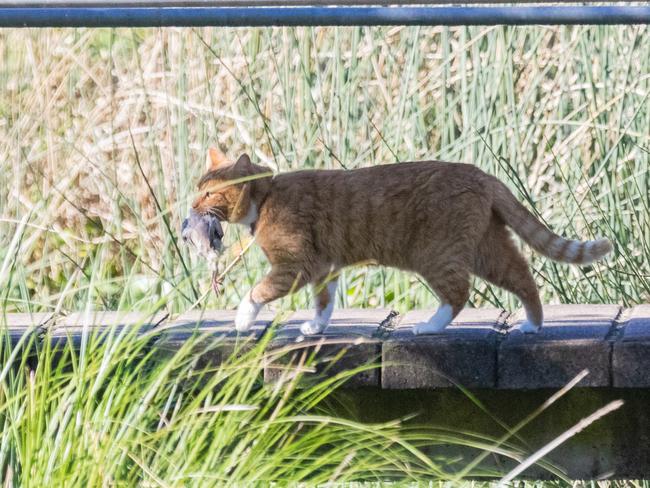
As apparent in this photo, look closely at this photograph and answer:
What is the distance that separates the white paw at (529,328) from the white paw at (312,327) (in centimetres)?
48

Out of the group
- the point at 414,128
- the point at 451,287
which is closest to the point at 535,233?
the point at 451,287

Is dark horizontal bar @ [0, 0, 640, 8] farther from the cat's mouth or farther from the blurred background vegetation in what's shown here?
the blurred background vegetation

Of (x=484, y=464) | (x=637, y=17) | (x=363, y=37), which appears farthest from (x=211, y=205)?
(x=363, y=37)

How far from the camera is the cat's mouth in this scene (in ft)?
9.46

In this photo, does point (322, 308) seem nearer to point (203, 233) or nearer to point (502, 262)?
point (203, 233)

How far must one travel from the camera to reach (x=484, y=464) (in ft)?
8.78

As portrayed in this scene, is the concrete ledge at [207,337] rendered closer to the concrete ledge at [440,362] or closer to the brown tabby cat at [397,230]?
the brown tabby cat at [397,230]

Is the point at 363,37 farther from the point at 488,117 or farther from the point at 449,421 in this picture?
the point at 449,421

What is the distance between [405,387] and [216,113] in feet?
6.23

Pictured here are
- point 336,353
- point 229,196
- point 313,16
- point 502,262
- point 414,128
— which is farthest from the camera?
point 414,128

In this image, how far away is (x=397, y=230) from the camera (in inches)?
113

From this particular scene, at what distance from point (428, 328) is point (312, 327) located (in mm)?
294

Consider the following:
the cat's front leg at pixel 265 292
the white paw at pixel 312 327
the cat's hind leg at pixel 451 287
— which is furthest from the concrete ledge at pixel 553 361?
the cat's front leg at pixel 265 292

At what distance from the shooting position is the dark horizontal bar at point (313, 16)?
7.89ft
